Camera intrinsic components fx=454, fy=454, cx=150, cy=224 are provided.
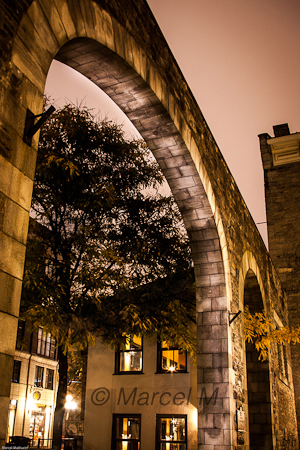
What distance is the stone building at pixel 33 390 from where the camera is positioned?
77.3 ft

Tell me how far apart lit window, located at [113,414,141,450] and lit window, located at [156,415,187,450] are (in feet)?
1.99

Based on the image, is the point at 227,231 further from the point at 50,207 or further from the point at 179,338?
the point at 50,207

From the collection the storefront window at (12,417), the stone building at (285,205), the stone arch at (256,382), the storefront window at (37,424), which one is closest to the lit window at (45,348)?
the storefront window at (37,424)

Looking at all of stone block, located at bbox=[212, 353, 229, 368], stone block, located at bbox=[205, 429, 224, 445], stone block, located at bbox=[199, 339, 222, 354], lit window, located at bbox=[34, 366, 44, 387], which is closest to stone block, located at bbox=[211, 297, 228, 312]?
stone block, located at bbox=[199, 339, 222, 354]

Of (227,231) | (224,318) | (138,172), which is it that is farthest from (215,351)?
(138,172)

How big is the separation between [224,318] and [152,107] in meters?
3.69

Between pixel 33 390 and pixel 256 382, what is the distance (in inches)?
715

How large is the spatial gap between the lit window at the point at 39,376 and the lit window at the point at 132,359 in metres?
14.2

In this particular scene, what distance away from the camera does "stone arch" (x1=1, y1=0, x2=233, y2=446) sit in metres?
3.27

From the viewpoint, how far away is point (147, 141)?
7.16m

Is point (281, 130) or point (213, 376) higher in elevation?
point (281, 130)

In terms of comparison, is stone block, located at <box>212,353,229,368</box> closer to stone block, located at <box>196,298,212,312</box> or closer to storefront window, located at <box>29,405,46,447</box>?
stone block, located at <box>196,298,212,312</box>

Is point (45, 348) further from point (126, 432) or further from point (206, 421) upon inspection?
point (206, 421)

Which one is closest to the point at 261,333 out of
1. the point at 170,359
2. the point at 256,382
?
the point at 256,382
